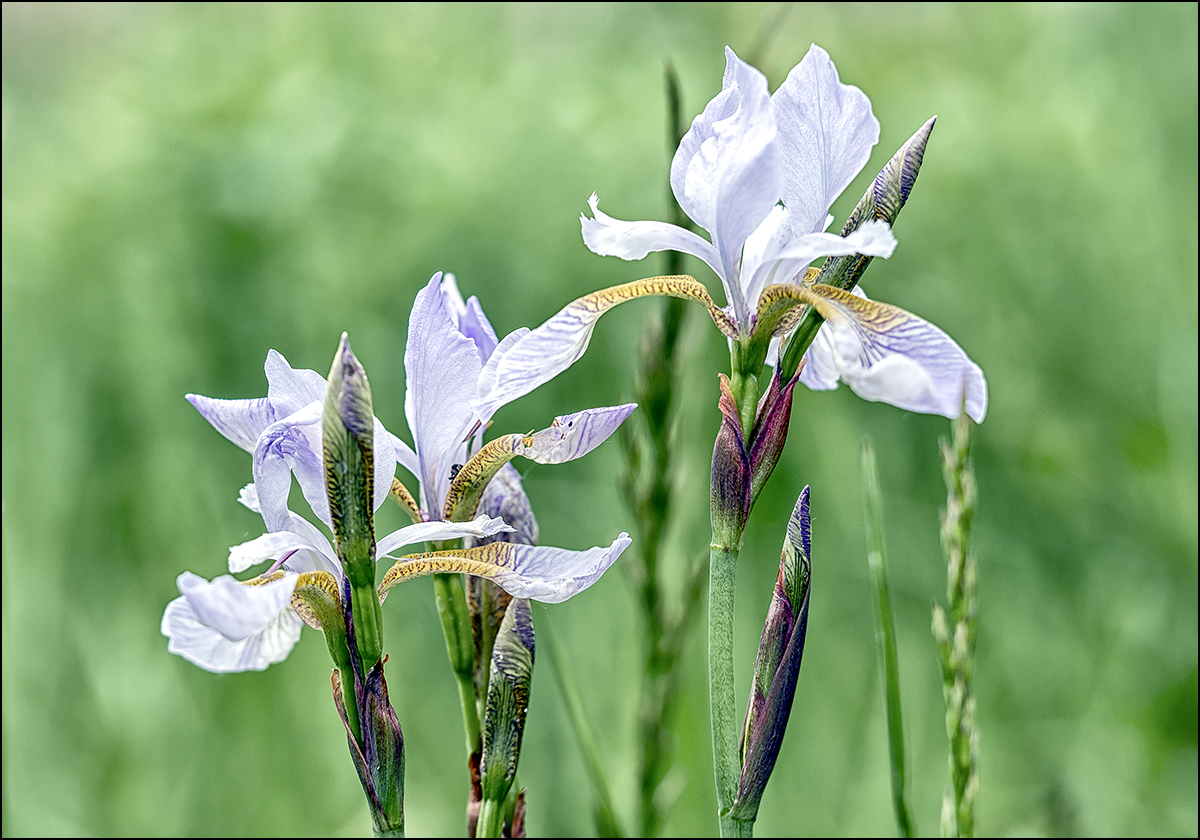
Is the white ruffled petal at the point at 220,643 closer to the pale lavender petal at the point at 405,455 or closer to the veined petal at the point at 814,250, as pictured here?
the pale lavender petal at the point at 405,455

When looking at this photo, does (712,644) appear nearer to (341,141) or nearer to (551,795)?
(551,795)

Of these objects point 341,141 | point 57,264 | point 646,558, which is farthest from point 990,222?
point 57,264

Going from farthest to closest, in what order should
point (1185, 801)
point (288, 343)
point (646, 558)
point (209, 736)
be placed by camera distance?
point (288, 343)
point (209, 736)
point (1185, 801)
point (646, 558)

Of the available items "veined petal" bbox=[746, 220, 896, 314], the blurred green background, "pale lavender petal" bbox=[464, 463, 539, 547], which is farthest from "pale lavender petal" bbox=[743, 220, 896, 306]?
the blurred green background

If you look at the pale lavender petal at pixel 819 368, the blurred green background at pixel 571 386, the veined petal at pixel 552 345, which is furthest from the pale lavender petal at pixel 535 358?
the blurred green background at pixel 571 386

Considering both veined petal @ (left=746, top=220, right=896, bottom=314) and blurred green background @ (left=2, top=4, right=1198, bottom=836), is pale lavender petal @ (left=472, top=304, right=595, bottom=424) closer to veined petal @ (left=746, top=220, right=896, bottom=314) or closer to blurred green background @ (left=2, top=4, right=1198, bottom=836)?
veined petal @ (left=746, top=220, right=896, bottom=314)

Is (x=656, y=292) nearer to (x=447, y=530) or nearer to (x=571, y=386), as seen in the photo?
(x=447, y=530)
